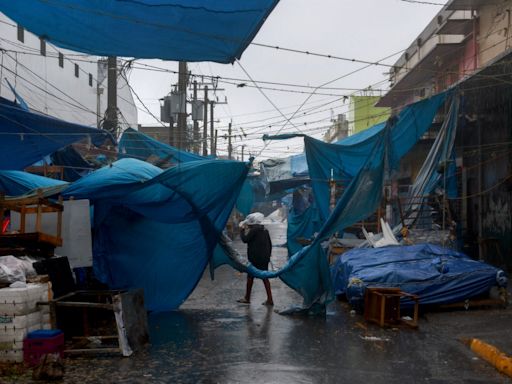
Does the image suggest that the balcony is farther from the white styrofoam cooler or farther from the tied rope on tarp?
the white styrofoam cooler

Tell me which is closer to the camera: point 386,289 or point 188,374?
point 188,374

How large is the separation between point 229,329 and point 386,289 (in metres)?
2.54

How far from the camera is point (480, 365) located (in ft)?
22.0

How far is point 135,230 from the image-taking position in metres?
9.98

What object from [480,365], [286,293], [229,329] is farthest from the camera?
[286,293]

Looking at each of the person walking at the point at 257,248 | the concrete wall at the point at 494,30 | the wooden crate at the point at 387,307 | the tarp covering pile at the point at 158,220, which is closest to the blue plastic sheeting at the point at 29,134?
the tarp covering pile at the point at 158,220

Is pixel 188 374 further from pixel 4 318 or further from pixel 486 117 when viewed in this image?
pixel 486 117

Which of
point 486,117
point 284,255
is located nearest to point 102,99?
point 284,255

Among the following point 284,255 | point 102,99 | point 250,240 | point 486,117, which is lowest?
point 284,255

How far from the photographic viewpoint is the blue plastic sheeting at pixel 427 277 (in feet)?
31.7

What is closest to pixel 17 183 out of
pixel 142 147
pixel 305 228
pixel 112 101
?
pixel 142 147

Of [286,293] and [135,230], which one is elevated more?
[135,230]

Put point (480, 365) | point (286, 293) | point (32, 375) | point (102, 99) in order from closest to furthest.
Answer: point (32, 375) → point (480, 365) → point (286, 293) → point (102, 99)

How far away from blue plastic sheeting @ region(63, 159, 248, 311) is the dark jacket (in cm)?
104
